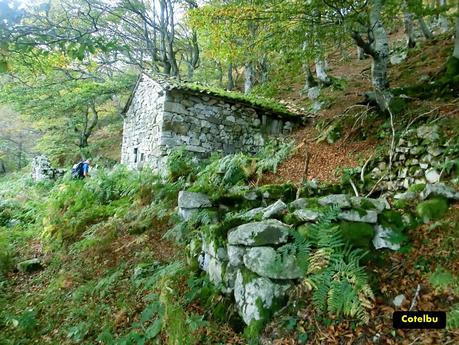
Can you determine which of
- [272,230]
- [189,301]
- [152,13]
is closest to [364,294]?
[272,230]

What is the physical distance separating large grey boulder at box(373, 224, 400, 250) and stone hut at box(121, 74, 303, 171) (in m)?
6.76

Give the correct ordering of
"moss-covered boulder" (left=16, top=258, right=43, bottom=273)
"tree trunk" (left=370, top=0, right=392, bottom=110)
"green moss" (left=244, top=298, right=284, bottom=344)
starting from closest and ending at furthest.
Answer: "green moss" (left=244, top=298, right=284, bottom=344) < "moss-covered boulder" (left=16, top=258, right=43, bottom=273) < "tree trunk" (left=370, top=0, right=392, bottom=110)

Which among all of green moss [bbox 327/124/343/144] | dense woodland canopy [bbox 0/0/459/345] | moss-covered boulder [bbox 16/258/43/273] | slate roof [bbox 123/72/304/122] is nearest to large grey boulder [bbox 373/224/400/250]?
dense woodland canopy [bbox 0/0/459/345]

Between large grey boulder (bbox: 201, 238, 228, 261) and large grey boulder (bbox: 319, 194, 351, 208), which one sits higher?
large grey boulder (bbox: 319, 194, 351, 208)

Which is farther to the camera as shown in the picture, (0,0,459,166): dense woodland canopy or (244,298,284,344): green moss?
(0,0,459,166): dense woodland canopy

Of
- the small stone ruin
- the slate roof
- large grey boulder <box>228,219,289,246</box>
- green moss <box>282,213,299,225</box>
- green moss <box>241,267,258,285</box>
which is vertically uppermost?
the slate roof

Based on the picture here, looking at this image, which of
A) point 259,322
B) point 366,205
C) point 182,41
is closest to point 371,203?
point 366,205

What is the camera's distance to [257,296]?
2.77 metres

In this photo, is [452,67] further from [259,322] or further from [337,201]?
[259,322]

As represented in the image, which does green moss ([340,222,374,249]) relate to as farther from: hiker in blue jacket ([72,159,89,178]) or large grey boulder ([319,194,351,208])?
hiker in blue jacket ([72,159,89,178])

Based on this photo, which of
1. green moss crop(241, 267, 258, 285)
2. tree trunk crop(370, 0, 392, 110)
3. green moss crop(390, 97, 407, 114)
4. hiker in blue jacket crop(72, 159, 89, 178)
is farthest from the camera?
hiker in blue jacket crop(72, 159, 89, 178)

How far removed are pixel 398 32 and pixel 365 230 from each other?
19.6 metres

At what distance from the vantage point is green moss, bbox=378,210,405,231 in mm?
3074

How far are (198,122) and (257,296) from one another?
7.38 meters
